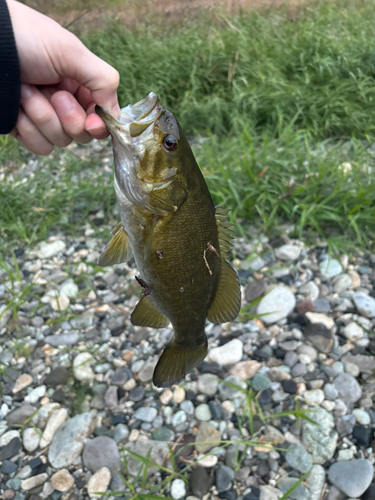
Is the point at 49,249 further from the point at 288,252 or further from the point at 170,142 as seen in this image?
the point at 170,142

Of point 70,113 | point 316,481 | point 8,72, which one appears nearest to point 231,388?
point 316,481

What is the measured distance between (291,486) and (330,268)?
166 cm

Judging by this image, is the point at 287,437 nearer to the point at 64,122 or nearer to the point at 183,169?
the point at 183,169

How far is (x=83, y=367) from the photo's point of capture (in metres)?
2.76

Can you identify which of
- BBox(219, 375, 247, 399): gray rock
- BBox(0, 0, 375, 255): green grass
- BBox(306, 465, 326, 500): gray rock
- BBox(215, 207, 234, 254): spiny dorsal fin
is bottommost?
BBox(306, 465, 326, 500): gray rock

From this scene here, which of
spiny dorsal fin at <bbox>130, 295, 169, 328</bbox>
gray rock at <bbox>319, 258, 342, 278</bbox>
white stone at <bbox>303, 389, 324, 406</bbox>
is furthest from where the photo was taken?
gray rock at <bbox>319, 258, 342, 278</bbox>

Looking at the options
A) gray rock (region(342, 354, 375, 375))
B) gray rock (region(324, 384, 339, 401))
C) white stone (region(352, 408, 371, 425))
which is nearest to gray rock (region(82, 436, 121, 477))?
gray rock (region(324, 384, 339, 401))

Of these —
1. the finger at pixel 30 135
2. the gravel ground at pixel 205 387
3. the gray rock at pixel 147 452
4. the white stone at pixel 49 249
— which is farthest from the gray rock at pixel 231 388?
the white stone at pixel 49 249

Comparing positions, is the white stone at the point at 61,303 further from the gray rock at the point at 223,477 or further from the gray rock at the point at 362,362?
the gray rock at the point at 362,362

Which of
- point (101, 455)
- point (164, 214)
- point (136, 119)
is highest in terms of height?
point (136, 119)

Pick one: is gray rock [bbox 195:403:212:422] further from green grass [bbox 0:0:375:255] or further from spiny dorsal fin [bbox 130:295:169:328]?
green grass [bbox 0:0:375:255]

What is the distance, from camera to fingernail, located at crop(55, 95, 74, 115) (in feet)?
6.33

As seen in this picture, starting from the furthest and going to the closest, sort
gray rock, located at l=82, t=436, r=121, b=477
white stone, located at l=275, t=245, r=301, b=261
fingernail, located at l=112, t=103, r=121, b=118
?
1. white stone, located at l=275, t=245, r=301, b=261
2. gray rock, located at l=82, t=436, r=121, b=477
3. fingernail, located at l=112, t=103, r=121, b=118

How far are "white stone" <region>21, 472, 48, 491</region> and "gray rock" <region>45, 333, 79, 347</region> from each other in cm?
87
